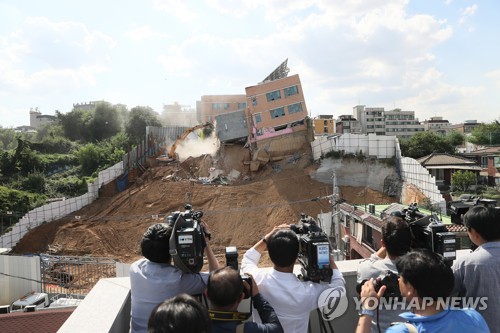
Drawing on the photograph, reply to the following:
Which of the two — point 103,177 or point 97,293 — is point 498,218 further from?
point 103,177

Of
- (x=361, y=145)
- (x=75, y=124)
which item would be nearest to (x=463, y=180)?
(x=361, y=145)

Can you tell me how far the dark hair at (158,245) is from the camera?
2393mm

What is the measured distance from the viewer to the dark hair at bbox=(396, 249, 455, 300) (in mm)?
1837

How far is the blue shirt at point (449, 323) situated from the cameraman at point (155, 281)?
3.98 feet

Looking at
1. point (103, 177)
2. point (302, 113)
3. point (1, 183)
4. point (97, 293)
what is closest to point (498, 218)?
point (97, 293)

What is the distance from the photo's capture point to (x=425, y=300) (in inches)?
72.8

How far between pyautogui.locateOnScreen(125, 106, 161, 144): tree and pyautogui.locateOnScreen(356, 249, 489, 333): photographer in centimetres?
4906

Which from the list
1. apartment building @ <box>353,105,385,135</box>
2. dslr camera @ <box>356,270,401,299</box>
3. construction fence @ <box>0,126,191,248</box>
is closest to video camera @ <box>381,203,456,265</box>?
dslr camera @ <box>356,270,401,299</box>

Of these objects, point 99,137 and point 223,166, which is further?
point 99,137

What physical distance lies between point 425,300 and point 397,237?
0.65 metres

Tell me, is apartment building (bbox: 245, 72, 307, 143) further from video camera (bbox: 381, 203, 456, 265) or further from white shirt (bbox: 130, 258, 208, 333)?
white shirt (bbox: 130, 258, 208, 333)

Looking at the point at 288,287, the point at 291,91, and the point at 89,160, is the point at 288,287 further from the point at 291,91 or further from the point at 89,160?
the point at 89,160

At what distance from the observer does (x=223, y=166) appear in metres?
26.7

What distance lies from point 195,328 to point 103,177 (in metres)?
27.4
